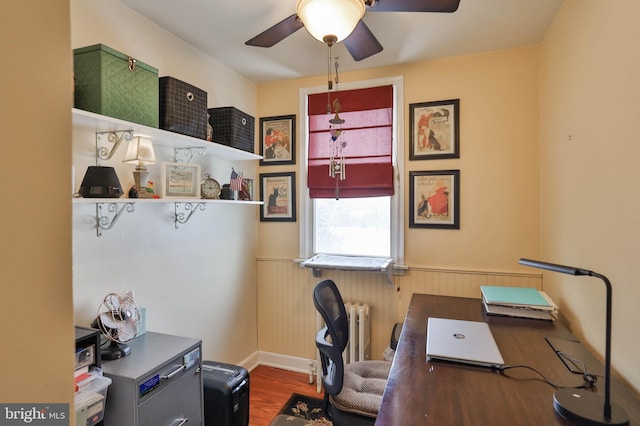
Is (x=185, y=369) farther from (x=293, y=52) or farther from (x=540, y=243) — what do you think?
(x=540, y=243)

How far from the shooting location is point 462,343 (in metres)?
1.36

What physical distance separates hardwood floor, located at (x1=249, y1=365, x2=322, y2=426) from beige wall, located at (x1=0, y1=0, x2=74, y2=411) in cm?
212

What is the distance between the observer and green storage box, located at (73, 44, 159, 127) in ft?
4.53

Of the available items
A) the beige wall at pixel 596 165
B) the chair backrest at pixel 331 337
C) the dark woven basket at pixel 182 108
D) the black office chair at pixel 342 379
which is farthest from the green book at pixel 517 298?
the dark woven basket at pixel 182 108

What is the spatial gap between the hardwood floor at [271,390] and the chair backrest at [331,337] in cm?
89

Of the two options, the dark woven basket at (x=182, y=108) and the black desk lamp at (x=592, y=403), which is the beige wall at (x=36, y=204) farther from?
the dark woven basket at (x=182, y=108)

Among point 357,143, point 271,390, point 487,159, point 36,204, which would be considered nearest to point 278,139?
point 357,143

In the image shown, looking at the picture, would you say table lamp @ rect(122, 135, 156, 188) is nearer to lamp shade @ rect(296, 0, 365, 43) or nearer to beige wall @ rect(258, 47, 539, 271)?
lamp shade @ rect(296, 0, 365, 43)

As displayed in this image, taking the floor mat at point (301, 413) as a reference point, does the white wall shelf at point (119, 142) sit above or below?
above

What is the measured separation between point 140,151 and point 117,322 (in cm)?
84

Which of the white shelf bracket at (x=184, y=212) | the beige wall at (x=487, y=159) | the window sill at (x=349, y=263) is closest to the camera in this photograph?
the white shelf bracket at (x=184, y=212)

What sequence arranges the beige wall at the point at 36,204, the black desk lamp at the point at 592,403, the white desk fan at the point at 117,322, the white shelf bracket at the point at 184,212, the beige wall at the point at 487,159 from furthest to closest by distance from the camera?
the beige wall at the point at 487,159, the white shelf bracket at the point at 184,212, the white desk fan at the point at 117,322, the black desk lamp at the point at 592,403, the beige wall at the point at 36,204

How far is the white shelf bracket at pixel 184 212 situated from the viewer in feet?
7.00
